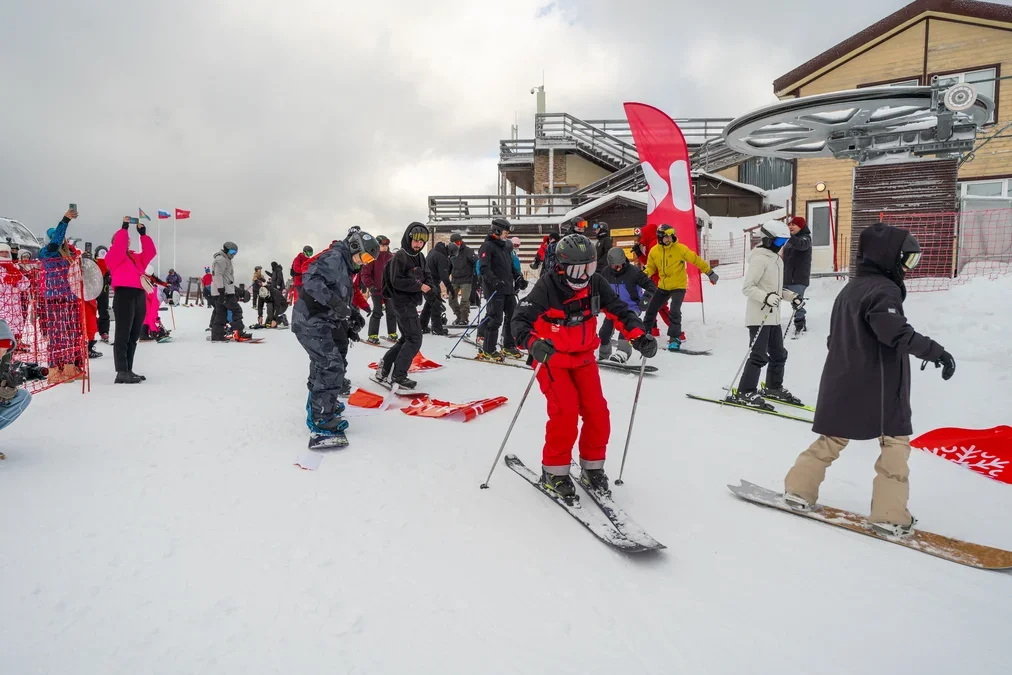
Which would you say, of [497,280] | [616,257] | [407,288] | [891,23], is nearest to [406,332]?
[407,288]

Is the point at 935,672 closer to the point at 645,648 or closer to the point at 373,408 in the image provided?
the point at 645,648

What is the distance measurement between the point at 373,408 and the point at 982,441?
17.3 feet

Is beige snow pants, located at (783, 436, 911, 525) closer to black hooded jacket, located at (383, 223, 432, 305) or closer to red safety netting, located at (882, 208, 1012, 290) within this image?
black hooded jacket, located at (383, 223, 432, 305)

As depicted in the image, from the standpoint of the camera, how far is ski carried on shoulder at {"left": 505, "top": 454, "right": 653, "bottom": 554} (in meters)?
2.83

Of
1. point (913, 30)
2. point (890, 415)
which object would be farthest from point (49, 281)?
point (913, 30)

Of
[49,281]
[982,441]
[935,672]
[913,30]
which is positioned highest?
[913,30]

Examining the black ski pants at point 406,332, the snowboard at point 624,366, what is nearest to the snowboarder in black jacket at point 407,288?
the black ski pants at point 406,332

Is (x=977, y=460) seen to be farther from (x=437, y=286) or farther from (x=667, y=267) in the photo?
(x=437, y=286)

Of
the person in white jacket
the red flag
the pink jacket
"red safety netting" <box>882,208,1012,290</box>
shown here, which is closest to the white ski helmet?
the person in white jacket

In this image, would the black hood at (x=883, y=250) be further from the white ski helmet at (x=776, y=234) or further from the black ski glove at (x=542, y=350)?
the white ski helmet at (x=776, y=234)

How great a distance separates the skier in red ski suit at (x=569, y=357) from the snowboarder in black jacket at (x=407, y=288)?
286cm

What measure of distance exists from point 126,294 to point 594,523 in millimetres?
6147

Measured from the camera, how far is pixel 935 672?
207cm

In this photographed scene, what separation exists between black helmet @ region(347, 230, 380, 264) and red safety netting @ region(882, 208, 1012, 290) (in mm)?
11280
